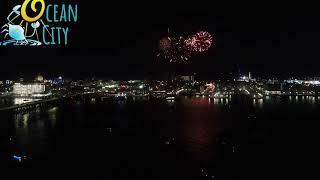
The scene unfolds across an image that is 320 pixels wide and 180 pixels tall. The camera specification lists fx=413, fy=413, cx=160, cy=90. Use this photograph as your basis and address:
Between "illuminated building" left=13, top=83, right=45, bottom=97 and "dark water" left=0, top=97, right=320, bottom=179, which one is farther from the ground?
"illuminated building" left=13, top=83, right=45, bottom=97

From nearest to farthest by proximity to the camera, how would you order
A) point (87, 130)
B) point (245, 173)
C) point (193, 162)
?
point (245, 173) < point (193, 162) < point (87, 130)

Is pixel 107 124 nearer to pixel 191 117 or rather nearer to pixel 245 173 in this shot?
pixel 191 117

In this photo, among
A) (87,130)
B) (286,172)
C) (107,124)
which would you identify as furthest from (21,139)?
(286,172)

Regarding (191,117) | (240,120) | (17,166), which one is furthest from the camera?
(191,117)

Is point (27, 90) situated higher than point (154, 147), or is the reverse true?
point (27, 90)

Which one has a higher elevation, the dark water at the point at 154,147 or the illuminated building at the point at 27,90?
the illuminated building at the point at 27,90

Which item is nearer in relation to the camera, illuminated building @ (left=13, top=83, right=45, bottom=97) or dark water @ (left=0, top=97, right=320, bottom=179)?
dark water @ (left=0, top=97, right=320, bottom=179)

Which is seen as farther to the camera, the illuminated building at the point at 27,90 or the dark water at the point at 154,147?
the illuminated building at the point at 27,90

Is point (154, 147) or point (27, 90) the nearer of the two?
point (154, 147)
